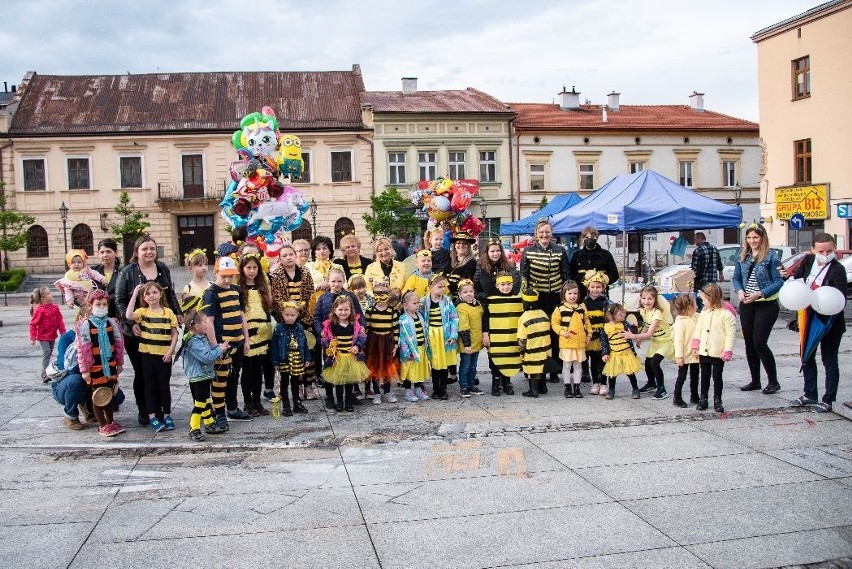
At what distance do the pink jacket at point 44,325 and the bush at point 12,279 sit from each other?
81.5 ft

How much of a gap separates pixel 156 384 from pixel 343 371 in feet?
5.92

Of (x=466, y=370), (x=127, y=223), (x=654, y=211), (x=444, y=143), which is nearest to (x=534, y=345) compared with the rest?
(x=466, y=370)

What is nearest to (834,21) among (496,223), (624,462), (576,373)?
(496,223)

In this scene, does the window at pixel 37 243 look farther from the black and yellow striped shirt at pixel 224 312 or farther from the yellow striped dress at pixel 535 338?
the yellow striped dress at pixel 535 338

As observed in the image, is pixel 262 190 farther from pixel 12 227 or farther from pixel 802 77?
pixel 12 227

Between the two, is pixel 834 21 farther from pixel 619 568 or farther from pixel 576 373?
pixel 619 568

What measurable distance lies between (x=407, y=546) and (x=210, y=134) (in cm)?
3636

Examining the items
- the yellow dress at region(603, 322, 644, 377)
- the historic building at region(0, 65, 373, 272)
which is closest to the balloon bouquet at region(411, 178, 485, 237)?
the yellow dress at region(603, 322, 644, 377)

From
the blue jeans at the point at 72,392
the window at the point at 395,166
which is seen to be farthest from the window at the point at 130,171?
the blue jeans at the point at 72,392

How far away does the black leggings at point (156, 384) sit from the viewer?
298 inches

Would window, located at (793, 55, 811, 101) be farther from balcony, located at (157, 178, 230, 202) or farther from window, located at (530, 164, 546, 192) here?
balcony, located at (157, 178, 230, 202)

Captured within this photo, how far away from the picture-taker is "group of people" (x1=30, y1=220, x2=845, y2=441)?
763cm

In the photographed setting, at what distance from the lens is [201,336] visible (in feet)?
24.7

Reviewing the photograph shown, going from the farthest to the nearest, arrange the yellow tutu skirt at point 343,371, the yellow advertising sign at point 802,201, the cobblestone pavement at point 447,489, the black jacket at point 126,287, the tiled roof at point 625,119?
1. the tiled roof at point 625,119
2. the yellow advertising sign at point 802,201
3. the yellow tutu skirt at point 343,371
4. the black jacket at point 126,287
5. the cobblestone pavement at point 447,489
